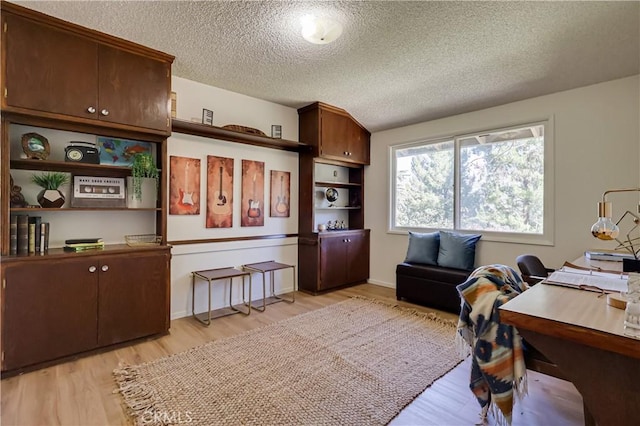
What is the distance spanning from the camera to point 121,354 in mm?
2494

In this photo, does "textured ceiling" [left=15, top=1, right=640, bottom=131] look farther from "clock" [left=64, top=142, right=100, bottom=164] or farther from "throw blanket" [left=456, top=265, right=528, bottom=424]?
"throw blanket" [left=456, top=265, right=528, bottom=424]

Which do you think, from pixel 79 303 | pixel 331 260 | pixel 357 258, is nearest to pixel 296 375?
pixel 79 303

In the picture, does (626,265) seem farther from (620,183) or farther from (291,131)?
(291,131)

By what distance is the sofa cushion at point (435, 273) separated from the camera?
3.43 metres

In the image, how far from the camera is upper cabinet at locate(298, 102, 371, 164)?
4.19m

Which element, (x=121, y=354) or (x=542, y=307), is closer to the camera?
(x=542, y=307)

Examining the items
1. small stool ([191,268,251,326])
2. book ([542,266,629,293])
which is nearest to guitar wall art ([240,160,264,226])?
small stool ([191,268,251,326])

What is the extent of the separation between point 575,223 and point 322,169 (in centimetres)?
311

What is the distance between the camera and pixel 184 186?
3.38 metres

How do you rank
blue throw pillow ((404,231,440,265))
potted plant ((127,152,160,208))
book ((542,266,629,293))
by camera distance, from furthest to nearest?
blue throw pillow ((404,231,440,265))
potted plant ((127,152,160,208))
book ((542,266,629,293))

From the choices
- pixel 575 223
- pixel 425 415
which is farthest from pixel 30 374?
pixel 575 223

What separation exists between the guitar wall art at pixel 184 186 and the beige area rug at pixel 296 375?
1506mm

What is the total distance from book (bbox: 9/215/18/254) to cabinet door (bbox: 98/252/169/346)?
22.0 inches

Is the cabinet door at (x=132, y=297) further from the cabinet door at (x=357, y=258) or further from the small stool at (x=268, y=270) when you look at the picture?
the cabinet door at (x=357, y=258)
